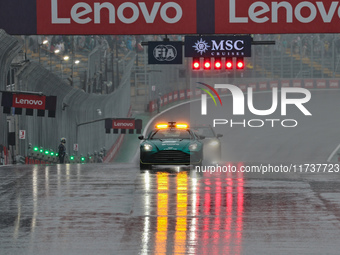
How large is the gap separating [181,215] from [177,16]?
1240cm

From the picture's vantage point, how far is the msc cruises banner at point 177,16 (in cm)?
2331

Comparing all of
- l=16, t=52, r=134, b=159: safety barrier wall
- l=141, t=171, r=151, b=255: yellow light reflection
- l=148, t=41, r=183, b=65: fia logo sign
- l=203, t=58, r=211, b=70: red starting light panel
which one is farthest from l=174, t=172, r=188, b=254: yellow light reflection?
l=16, t=52, r=134, b=159: safety barrier wall

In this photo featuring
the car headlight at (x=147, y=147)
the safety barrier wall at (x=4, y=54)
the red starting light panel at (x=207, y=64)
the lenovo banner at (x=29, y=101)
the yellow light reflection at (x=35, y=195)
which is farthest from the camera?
the lenovo banner at (x=29, y=101)

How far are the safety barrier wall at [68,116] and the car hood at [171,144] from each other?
32.3ft

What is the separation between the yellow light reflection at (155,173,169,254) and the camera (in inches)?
370

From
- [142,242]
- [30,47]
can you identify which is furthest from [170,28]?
[30,47]

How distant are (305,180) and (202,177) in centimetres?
238

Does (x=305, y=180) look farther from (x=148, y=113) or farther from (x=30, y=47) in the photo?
(x=148, y=113)

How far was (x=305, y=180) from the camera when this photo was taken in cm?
1717

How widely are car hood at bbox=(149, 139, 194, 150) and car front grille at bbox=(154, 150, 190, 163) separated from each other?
4.2 inches

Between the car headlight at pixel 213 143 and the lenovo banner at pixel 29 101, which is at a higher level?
the lenovo banner at pixel 29 101

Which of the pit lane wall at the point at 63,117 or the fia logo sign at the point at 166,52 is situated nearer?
the fia logo sign at the point at 166,52

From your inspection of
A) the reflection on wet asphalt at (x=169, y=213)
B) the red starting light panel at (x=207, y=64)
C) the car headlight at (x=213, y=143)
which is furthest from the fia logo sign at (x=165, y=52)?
the reflection on wet asphalt at (x=169, y=213)

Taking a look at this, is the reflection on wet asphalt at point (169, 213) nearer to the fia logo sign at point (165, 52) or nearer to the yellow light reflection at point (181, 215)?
the yellow light reflection at point (181, 215)
